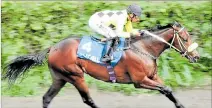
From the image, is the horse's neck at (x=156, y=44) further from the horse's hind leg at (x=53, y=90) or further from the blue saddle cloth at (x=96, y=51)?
the horse's hind leg at (x=53, y=90)

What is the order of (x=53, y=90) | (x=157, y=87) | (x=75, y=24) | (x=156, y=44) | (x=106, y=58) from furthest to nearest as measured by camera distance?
(x=75, y=24) < (x=53, y=90) < (x=156, y=44) < (x=106, y=58) < (x=157, y=87)

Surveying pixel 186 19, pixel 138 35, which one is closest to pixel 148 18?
pixel 186 19

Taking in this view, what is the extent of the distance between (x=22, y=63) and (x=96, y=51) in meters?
1.30

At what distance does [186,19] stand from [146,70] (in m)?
3.21

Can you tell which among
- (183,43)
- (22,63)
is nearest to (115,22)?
(183,43)

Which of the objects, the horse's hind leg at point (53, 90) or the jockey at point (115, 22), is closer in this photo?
the jockey at point (115, 22)

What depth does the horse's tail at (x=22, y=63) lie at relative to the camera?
29.1ft

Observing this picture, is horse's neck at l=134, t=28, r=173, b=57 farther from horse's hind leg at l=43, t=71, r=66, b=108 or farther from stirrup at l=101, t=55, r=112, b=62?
horse's hind leg at l=43, t=71, r=66, b=108

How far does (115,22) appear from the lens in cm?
825

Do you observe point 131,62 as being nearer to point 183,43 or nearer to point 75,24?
point 183,43

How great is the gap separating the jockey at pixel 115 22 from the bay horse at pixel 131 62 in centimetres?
22

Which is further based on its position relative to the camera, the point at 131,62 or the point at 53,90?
the point at 53,90

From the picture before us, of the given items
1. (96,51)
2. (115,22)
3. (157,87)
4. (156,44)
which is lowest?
(157,87)

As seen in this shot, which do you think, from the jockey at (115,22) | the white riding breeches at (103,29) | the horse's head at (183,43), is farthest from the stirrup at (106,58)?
the horse's head at (183,43)
